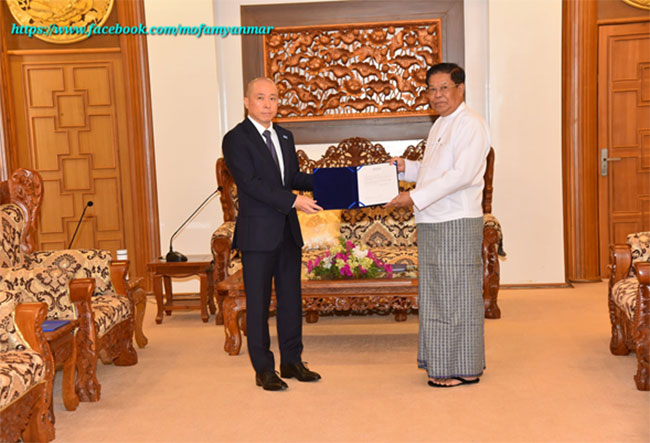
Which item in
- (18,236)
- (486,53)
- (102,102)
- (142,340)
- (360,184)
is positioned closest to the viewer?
(360,184)

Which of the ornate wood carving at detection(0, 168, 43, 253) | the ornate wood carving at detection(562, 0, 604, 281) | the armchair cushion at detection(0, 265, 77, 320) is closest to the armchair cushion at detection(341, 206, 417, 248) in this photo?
the ornate wood carving at detection(562, 0, 604, 281)

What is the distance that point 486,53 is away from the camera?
19.1ft

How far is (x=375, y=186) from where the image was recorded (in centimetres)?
358

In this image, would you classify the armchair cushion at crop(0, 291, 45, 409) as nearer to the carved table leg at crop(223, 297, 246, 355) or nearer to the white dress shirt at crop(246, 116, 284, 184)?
the white dress shirt at crop(246, 116, 284, 184)

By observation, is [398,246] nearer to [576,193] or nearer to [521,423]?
[576,193]

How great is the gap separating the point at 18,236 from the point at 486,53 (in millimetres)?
3973

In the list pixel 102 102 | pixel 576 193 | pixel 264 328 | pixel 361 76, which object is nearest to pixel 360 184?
pixel 264 328

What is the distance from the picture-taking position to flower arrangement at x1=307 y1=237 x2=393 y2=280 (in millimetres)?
4363

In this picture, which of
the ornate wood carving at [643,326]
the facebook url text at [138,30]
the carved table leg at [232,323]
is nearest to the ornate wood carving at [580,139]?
the facebook url text at [138,30]

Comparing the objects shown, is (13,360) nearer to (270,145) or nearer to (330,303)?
(270,145)

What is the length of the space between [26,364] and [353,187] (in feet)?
5.76

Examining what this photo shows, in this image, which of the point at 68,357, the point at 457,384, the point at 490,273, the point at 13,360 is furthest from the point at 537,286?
the point at 13,360

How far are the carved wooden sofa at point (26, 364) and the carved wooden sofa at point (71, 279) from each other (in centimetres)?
56

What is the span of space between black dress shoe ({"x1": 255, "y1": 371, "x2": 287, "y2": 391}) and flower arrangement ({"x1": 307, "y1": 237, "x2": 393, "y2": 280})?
3.36ft
